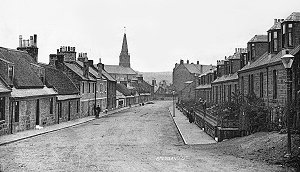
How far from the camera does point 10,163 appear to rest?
1434cm

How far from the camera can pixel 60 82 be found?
4012 centimetres

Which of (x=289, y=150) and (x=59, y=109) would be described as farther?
(x=59, y=109)

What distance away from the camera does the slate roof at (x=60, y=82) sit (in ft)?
123

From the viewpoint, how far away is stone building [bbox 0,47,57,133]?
1051 inches

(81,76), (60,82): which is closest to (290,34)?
(60,82)

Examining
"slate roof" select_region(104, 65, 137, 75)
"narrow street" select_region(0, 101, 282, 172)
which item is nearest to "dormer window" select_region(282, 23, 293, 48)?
"narrow street" select_region(0, 101, 282, 172)

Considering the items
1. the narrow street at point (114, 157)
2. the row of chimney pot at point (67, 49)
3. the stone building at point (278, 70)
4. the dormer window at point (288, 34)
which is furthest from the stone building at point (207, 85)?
the narrow street at point (114, 157)

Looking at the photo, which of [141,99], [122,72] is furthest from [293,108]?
[122,72]

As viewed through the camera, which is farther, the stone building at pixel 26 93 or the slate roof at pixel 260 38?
the slate roof at pixel 260 38

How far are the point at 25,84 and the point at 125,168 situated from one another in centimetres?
1882

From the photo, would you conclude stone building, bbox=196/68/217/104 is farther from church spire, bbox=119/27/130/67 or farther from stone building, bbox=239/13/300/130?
church spire, bbox=119/27/130/67

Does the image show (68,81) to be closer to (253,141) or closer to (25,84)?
(25,84)

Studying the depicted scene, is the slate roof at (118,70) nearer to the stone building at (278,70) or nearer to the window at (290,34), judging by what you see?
the stone building at (278,70)

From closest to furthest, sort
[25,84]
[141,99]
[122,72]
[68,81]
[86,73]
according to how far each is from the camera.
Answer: [25,84] < [68,81] < [86,73] < [141,99] < [122,72]
